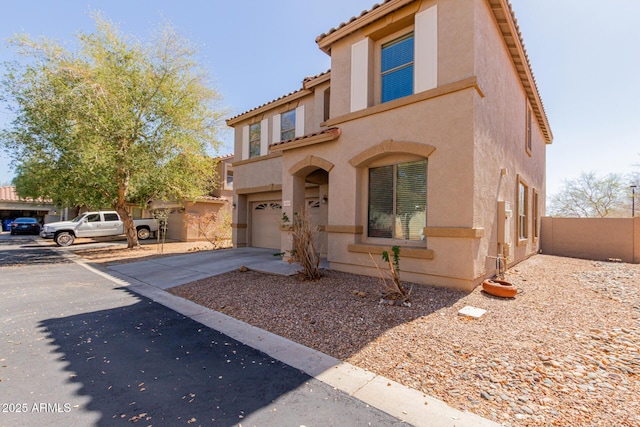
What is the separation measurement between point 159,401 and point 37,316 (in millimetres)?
4400

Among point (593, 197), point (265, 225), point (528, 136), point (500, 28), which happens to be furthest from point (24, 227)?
point (593, 197)

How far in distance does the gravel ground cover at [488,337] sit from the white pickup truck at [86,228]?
1546 cm

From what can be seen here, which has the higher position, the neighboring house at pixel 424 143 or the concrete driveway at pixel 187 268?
the neighboring house at pixel 424 143

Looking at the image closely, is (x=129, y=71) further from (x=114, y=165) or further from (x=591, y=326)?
(x=591, y=326)

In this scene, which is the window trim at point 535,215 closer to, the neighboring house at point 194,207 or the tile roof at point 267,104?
the tile roof at point 267,104

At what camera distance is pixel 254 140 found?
14125 millimetres

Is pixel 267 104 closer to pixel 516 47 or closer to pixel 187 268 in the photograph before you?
pixel 187 268

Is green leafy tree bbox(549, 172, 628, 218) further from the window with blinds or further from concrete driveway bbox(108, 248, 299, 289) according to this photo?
concrete driveway bbox(108, 248, 299, 289)

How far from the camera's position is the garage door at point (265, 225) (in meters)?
13.3

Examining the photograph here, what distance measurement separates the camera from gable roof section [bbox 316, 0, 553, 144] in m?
7.12

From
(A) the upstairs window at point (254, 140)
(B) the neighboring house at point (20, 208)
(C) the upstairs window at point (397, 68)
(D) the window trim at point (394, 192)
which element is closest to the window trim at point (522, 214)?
(D) the window trim at point (394, 192)

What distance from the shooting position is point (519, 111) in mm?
10312

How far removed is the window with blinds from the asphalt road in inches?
182

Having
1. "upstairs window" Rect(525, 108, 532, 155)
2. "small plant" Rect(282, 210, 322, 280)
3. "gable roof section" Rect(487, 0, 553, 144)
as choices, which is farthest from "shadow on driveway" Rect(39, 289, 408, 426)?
"upstairs window" Rect(525, 108, 532, 155)
